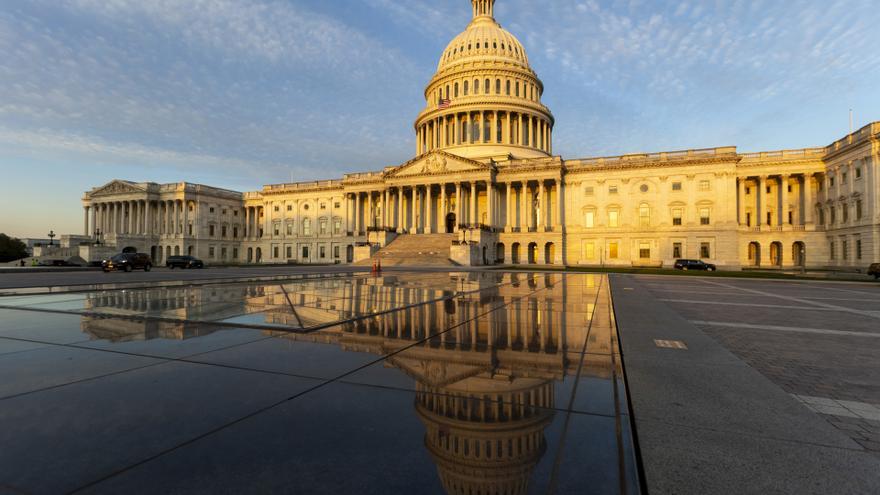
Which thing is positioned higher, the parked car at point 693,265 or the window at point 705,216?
the window at point 705,216

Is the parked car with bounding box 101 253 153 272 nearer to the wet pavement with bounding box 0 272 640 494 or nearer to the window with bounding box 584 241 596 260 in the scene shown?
the wet pavement with bounding box 0 272 640 494

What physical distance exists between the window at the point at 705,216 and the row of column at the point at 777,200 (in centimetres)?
806

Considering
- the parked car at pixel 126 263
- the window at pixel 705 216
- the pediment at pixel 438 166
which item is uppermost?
the pediment at pixel 438 166

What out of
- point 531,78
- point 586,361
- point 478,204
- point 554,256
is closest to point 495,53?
point 531,78

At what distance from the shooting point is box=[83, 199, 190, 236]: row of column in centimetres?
9231

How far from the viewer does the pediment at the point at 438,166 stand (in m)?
66.8

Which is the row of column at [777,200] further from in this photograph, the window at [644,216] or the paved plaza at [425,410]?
the paved plaza at [425,410]

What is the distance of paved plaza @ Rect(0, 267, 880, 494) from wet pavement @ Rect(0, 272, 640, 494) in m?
0.02

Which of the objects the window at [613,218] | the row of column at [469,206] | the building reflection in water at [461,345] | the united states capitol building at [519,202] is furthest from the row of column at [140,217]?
the building reflection in water at [461,345]

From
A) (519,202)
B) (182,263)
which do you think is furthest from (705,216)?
(182,263)

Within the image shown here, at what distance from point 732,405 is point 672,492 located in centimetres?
225

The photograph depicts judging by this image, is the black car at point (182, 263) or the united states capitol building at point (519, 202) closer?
the black car at point (182, 263)

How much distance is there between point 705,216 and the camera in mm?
59781

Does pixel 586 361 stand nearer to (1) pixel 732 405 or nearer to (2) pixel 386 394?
(1) pixel 732 405
